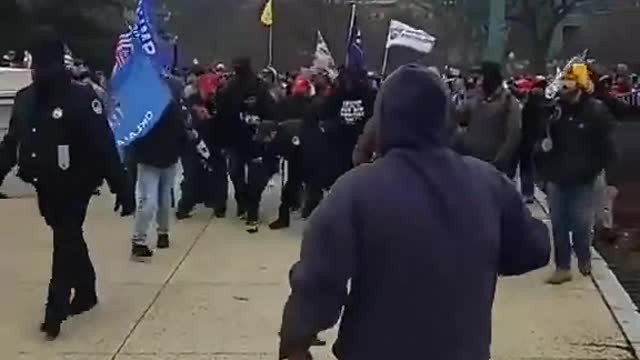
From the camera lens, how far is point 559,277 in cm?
912

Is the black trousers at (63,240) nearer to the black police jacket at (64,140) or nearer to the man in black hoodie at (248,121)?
the black police jacket at (64,140)

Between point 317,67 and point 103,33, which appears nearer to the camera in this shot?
point 317,67

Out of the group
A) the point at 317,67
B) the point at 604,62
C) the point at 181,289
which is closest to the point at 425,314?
the point at 181,289

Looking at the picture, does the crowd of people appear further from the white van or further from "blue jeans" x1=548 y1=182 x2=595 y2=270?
the white van

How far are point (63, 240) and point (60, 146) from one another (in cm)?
63

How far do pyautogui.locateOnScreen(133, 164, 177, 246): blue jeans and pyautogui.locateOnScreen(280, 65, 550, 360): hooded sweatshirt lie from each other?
6.17m

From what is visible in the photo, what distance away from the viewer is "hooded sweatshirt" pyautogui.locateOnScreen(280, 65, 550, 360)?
11.4 ft

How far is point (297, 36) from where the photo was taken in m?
50.8

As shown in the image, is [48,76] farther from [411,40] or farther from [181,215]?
[181,215]

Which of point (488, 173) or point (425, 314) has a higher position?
point (488, 173)

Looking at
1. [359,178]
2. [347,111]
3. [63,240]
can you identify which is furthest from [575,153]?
[359,178]

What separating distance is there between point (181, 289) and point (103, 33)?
1047 inches

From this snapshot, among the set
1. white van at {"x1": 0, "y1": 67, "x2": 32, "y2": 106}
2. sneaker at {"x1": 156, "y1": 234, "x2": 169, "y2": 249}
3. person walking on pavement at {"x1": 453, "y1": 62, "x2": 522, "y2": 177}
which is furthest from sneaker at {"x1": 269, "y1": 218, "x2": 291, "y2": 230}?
white van at {"x1": 0, "y1": 67, "x2": 32, "y2": 106}

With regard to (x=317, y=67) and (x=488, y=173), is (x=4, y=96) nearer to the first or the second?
(x=317, y=67)
